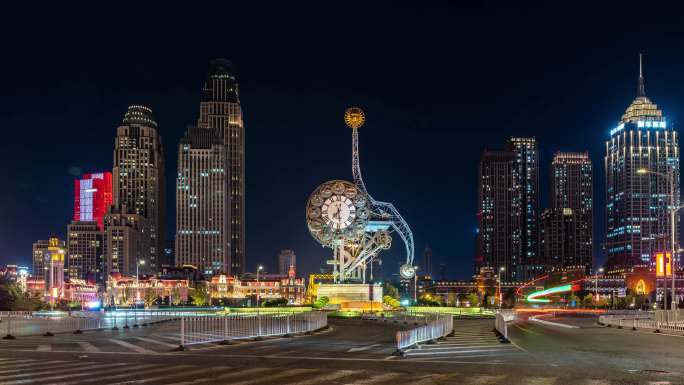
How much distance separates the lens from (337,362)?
2342cm

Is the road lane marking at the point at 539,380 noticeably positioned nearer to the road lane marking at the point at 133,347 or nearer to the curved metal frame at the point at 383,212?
the road lane marking at the point at 133,347

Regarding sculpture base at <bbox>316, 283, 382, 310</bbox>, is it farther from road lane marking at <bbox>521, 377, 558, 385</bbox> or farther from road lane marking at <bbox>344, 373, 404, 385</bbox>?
road lane marking at <bbox>521, 377, 558, 385</bbox>

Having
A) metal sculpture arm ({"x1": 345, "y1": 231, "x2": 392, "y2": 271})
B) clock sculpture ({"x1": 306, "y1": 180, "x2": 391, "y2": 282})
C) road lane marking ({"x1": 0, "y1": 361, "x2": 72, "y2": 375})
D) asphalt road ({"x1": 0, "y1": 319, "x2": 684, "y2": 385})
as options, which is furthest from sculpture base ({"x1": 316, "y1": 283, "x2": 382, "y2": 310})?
road lane marking ({"x1": 0, "y1": 361, "x2": 72, "y2": 375})

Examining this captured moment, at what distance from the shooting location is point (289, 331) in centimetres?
3781

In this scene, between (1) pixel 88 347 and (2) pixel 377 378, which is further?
(1) pixel 88 347

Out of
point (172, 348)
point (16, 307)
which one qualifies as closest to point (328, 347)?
point (172, 348)

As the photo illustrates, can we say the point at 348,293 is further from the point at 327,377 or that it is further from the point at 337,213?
the point at 327,377

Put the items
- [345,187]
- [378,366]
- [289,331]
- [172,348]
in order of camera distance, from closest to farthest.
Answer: [378,366]
[172,348]
[289,331]
[345,187]

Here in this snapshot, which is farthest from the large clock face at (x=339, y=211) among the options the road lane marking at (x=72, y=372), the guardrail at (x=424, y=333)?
the road lane marking at (x=72, y=372)

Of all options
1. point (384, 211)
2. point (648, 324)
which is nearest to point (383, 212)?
point (384, 211)

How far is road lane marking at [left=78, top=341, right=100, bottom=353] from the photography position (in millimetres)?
28406

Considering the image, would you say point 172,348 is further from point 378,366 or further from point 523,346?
point 523,346

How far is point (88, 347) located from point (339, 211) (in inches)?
2419

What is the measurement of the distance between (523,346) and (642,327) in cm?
2068
